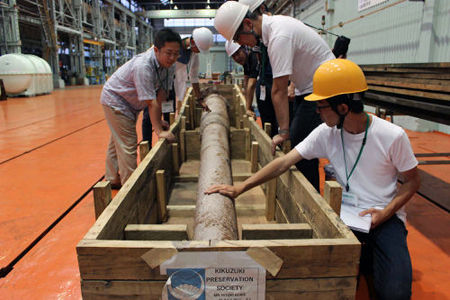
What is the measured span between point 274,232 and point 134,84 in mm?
2242

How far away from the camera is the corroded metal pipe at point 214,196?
5.55 ft

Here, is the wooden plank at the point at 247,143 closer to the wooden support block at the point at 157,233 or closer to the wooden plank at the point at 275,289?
the wooden support block at the point at 157,233

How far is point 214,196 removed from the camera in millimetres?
1913

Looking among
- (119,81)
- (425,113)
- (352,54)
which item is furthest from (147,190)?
(352,54)

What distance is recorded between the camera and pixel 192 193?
3408 mm

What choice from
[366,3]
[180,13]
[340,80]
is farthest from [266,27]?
[180,13]

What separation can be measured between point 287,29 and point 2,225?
288 cm

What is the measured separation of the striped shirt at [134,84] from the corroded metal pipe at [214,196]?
758 millimetres

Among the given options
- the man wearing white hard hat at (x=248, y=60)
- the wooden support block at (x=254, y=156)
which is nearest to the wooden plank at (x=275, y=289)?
the wooden support block at (x=254, y=156)

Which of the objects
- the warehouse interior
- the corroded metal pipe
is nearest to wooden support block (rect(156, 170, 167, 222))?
the corroded metal pipe

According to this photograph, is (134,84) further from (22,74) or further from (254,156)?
(22,74)

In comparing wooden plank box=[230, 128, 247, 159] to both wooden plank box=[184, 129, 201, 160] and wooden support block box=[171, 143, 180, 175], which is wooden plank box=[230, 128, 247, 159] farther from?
wooden support block box=[171, 143, 180, 175]

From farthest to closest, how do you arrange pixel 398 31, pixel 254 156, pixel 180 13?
pixel 180 13 < pixel 398 31 < pixel 254 156

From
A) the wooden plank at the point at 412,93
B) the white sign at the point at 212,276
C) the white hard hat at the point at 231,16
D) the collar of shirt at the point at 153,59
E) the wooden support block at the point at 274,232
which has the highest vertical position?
the white hard hat at the point at 231,16
